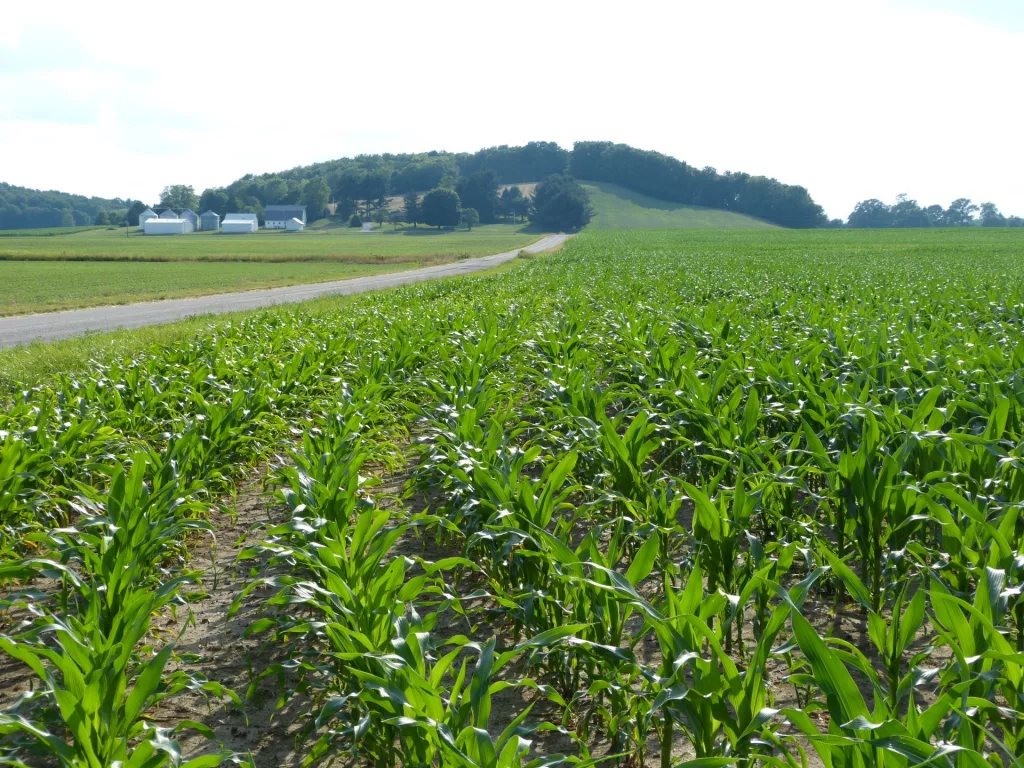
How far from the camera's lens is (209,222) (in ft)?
496

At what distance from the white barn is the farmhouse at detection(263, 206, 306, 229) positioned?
14.4 m

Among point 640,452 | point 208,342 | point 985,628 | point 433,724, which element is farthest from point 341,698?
point 208,342

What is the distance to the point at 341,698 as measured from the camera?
8.65 feet

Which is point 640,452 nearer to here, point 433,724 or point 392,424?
point 433,724

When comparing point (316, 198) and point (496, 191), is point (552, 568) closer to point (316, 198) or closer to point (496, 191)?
point (496, 191)

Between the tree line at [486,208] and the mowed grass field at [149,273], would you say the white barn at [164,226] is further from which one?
the mowed grass field at [149,273]

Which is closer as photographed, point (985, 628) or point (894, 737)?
point (894, 737)

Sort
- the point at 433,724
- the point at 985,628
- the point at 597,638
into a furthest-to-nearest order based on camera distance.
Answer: the point at 597,638 → the point at 985,628 → the point at 433,724

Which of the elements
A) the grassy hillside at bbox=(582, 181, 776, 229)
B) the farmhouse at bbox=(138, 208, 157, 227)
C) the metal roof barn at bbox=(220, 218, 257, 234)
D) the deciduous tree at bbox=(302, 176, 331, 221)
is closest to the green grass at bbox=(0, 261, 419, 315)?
the grassy hillside at bbox=(582, 181, 776, 229)

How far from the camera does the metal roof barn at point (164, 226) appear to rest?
139 m

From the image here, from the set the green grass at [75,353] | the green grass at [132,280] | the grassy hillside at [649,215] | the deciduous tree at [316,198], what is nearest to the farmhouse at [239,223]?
the deciduous tree at [316,198]

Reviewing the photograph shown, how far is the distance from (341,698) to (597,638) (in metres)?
0.94

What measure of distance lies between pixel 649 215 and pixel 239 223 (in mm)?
69623

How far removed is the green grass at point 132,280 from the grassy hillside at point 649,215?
300 feet
